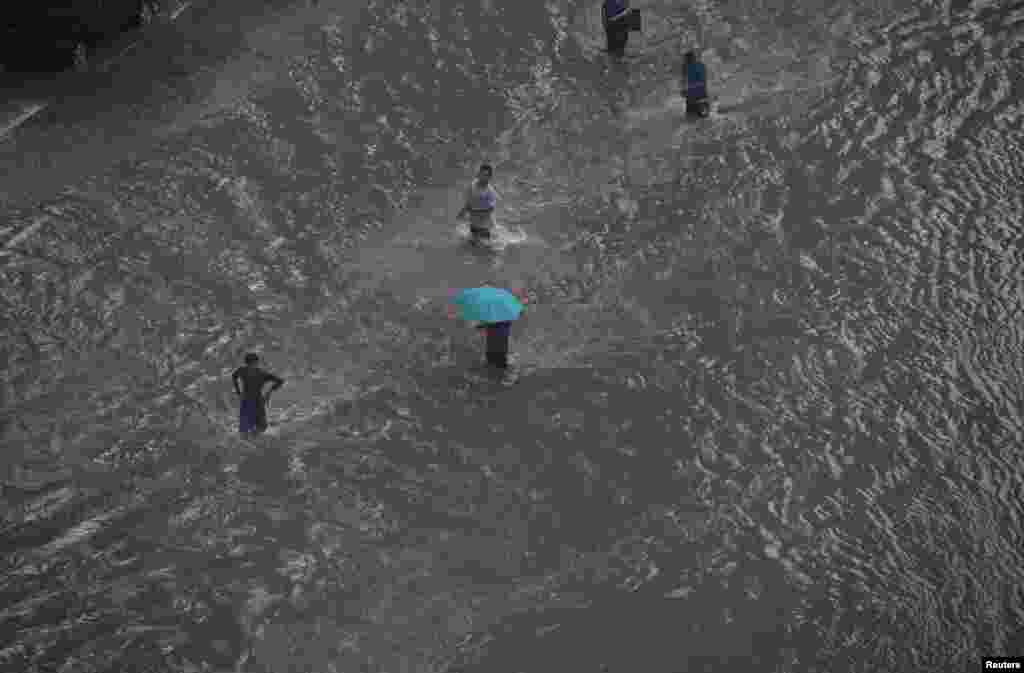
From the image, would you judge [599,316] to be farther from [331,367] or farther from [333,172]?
[333,172]

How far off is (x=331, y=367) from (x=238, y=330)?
59.9 inches

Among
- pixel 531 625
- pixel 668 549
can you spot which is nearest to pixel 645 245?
pixel 668 549

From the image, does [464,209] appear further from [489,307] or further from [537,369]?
[489,307]

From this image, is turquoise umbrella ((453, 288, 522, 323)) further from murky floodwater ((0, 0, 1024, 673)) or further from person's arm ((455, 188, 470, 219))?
person's arm ((455, 188, 470, 219))

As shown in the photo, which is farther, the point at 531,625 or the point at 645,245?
the point at 645,245

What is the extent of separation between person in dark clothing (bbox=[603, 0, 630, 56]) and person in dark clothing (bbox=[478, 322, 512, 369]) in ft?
35.0

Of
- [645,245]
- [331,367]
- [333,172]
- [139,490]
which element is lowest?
[139,490]

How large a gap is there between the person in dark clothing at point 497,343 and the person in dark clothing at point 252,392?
284cm

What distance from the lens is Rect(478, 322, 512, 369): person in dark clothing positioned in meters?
17.6

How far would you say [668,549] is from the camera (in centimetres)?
1451

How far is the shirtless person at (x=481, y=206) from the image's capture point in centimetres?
2061

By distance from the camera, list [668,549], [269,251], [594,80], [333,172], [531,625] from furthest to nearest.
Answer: [594,80] < [333,172] < [269,251] < [668,549] < [531,625]

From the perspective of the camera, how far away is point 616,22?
87.9 feet

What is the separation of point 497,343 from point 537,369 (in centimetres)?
66
